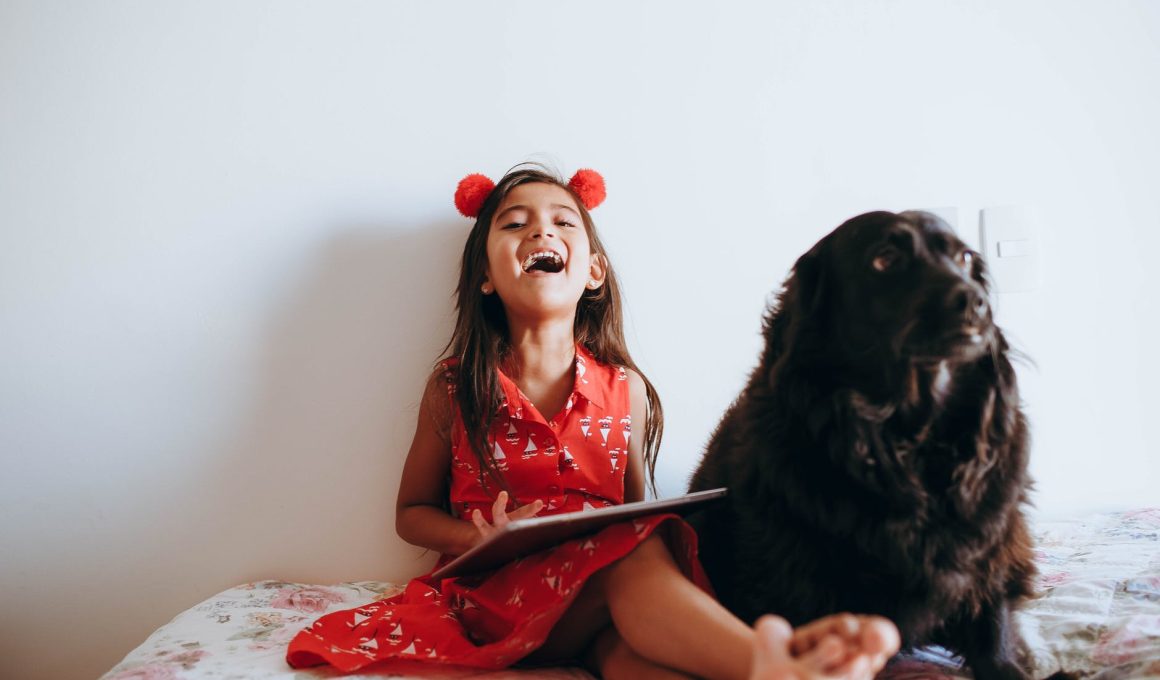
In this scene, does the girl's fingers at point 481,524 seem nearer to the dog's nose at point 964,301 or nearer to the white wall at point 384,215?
the white wall at point 384,215

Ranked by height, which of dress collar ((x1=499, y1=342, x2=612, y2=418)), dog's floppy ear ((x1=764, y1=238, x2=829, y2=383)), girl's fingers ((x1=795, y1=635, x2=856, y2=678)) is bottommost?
girl's fingers ((x1=795, y1=635, x2=856, y2=678))

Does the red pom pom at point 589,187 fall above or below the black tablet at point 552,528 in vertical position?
above

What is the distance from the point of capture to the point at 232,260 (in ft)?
5.49

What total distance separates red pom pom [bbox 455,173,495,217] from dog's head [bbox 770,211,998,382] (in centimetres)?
77

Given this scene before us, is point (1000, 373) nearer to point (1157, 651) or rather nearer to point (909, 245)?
point (909, 245)

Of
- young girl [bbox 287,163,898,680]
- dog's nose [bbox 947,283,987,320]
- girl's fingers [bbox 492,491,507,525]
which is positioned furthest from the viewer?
girl's fingers [bbox 492,491,507,525]

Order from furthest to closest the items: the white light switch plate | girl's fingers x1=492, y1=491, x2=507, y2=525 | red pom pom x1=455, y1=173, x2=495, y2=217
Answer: the white light switch plate → red pom pom x1=455, y1=173, x2=495, y2=217 → girl's fingers x1=492, y1=491, x2=507, y2=525

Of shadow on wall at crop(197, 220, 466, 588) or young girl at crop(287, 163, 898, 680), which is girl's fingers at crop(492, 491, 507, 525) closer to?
young girl at crop(287, 163, 898, 680)

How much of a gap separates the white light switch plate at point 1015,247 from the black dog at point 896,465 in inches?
31.1

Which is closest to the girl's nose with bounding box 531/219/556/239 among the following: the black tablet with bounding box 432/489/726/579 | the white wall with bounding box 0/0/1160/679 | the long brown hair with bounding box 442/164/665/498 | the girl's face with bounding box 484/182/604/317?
the girl's face with bounding box 484/182/604/317

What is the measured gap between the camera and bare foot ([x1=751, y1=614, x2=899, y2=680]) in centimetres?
72

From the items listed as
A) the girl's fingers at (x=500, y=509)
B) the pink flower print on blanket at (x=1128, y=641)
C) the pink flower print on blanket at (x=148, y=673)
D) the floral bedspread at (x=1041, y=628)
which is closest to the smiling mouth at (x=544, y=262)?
the girl's fingers at (x=500, y=509)

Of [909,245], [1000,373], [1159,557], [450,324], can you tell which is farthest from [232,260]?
[1159,557]

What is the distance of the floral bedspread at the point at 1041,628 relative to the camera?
102cm
